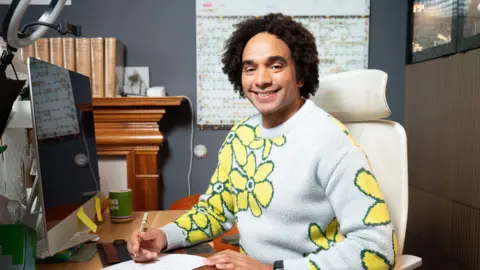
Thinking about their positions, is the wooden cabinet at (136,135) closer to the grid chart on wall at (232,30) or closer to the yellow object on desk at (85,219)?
the grid chart on wall at (232,30)

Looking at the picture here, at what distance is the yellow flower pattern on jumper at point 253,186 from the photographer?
110cm

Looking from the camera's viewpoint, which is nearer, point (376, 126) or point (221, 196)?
point (221, 196)

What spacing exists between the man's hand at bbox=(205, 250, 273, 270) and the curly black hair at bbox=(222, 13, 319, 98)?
499 millimetres

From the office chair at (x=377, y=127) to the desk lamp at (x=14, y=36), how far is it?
0.79 m

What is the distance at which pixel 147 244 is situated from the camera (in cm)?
107

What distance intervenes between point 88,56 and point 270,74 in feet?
5.63

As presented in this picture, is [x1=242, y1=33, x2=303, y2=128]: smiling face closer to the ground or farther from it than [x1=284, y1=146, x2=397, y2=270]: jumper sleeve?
farther from it

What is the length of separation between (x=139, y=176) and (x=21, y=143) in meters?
1.32

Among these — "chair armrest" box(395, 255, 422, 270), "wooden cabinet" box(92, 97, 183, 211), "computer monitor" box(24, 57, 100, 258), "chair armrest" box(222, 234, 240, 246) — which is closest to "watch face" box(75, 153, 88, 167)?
"computer monitor" box(24, 57, 100, 258)

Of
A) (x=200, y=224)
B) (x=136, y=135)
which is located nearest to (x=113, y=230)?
(x=200, y=224)

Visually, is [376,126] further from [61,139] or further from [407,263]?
[61,139]

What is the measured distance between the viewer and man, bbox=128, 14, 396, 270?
3.10 feet

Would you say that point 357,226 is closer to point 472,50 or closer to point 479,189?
point 479,189

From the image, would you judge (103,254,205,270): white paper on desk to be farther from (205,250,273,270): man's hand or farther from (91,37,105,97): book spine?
(91,37,105,97): book spine
